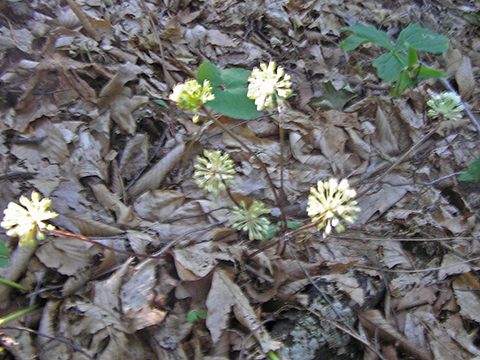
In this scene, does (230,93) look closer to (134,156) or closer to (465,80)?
(134,156)

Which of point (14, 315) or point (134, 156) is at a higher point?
point (134, 156)

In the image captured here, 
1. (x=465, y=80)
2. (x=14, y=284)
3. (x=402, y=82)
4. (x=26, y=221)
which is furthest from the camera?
(x=465, y=80)

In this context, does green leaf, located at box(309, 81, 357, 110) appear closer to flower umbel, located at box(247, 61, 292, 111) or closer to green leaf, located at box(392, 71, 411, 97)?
green leaf, located at box(392, 71, 411, 97)

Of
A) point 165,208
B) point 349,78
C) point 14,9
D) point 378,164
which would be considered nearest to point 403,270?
point 378,164

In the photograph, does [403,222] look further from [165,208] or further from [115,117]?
[115,117]

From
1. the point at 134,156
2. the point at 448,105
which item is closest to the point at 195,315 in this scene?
the point at 134,156

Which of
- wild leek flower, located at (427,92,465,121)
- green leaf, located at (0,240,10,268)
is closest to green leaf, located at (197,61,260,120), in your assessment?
wild leek flower, located at (427,92,465,121)
